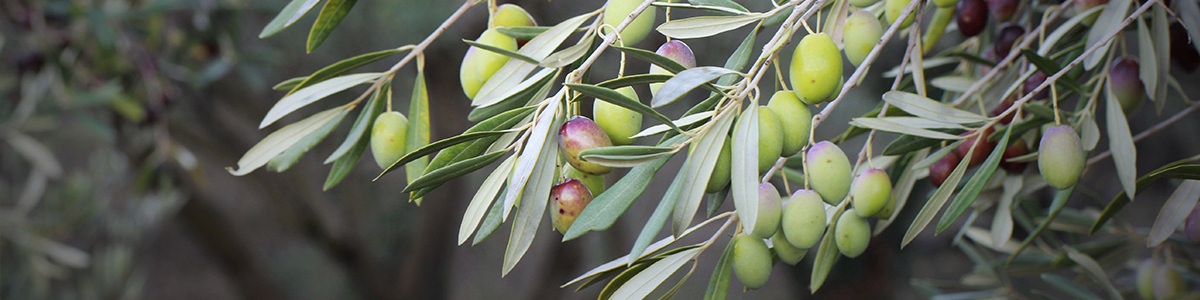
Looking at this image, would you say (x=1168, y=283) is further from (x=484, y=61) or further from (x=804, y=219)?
(x=484, y=61)

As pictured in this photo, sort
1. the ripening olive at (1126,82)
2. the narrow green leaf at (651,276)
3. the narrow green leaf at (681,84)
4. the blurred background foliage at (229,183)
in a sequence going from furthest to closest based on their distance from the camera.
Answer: the blurred background foliage at (229,183)
the ripening olive at (1126,82)
the narrow green leaf at (651,276)
the narrow green leaf at (681,84)

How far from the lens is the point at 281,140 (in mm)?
391

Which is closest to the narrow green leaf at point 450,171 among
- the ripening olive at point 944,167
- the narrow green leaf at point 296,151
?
the narrow green leaf at point 296,151

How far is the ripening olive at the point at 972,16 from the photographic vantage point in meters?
0.54

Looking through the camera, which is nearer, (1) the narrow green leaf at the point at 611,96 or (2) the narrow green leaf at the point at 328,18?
(1) the narrow green leaf at the point at 611,96

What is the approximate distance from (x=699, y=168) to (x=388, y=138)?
154 mm

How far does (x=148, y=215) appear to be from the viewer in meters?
1.41

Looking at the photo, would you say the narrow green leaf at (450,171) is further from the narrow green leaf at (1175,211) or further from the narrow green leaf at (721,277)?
the narrow green leaf at (1175,211)

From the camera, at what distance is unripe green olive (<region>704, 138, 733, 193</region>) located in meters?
0.30

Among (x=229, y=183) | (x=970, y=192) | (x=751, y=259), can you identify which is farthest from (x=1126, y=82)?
(x=229, y=183)

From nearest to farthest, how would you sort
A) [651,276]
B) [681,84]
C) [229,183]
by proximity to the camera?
[681,84] < [651,276] < [229,183]

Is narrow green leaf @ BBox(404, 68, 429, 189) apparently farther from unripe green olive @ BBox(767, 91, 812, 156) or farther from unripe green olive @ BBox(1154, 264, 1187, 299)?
unripe green olive @ BBox(1154, 264, 1187, 299)

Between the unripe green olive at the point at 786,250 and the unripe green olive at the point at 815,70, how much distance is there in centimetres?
10

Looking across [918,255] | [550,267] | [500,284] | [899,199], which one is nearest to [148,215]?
[550,267]
